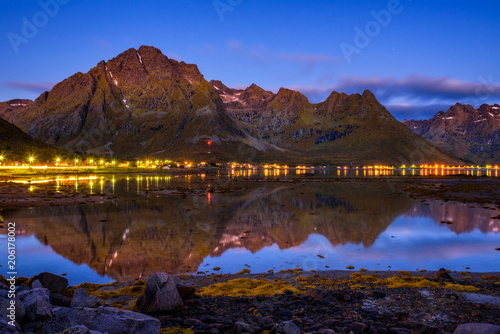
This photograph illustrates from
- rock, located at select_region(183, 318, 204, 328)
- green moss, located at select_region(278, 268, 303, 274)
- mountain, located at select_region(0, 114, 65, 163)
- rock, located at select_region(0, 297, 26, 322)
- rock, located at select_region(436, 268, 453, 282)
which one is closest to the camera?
rock, located at select_region(0, 297, 26, 322)

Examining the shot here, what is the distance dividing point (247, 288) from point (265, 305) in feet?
7.55

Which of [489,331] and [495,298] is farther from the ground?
[489,331]

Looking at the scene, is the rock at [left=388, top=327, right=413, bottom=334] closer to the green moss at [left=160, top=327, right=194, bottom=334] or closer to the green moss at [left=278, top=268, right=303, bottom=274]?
the green moss at [left=160, top=327, right=194, bottom=334]

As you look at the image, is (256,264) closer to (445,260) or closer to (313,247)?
(313,247)

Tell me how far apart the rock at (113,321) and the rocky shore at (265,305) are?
0.02 meters

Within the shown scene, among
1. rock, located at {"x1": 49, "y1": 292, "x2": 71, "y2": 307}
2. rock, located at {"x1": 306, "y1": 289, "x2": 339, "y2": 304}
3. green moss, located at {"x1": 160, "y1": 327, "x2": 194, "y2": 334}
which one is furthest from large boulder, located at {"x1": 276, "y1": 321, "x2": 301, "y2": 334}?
rock, located at {"x1": 49, "y1": 292, "x2": 71, "y2": 307}

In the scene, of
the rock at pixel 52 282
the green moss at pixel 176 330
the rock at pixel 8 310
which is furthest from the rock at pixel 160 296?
the rock at pixel 52 282

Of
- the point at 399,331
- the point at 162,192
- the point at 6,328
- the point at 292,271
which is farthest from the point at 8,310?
the point at 162,192

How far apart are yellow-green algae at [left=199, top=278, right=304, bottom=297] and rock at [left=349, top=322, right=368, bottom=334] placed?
4005 mm

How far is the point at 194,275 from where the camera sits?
15656 mm

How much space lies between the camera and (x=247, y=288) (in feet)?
44.2

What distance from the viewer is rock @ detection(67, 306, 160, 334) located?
8391 millimetres

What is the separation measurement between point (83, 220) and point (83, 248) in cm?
1114

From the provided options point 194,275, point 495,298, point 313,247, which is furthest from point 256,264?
point 495,298
